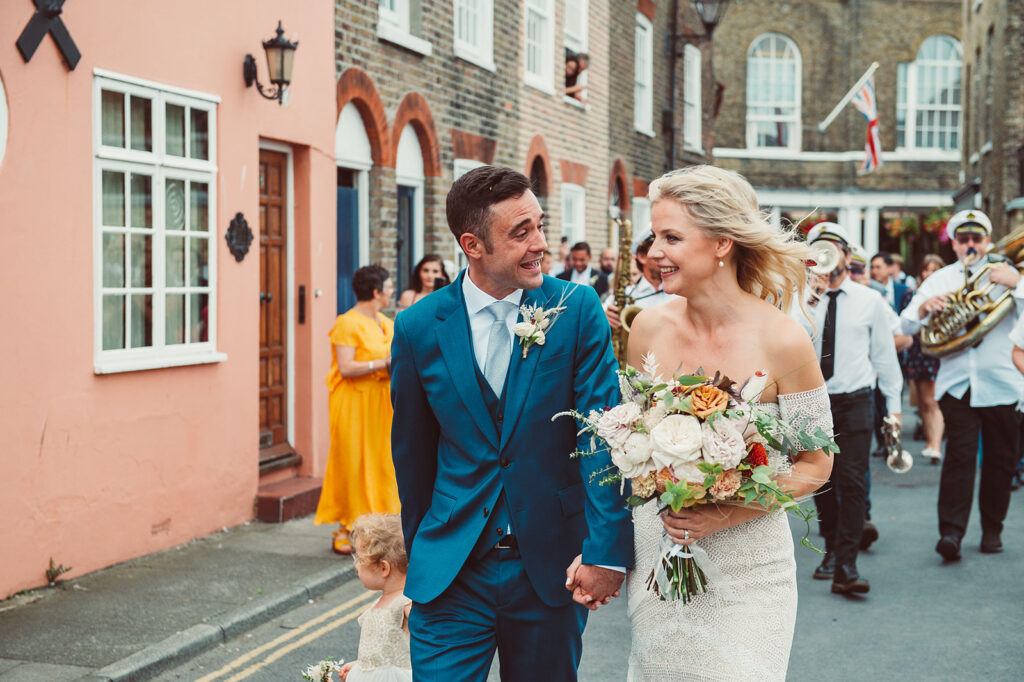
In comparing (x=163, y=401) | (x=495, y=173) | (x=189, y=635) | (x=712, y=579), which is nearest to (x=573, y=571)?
(x=712, y=579)

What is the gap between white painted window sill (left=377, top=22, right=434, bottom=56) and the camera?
12156mm

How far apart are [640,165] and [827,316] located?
51.9ft

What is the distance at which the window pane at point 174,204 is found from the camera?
8927 millimetres

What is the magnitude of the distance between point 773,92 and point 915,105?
16.3 ft

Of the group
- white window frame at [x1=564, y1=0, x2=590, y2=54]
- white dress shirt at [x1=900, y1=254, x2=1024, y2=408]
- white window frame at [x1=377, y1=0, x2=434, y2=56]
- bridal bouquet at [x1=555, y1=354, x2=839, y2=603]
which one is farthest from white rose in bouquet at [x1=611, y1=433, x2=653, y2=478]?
white window frame at [x1=564, y1=0, x2=590, y2=54]

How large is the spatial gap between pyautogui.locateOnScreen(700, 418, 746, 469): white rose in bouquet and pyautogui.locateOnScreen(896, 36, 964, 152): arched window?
139 ft

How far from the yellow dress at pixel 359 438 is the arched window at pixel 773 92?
3688cm

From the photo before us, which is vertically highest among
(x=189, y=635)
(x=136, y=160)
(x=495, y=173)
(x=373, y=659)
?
(x=136, y=160)

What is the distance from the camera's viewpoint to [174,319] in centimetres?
911

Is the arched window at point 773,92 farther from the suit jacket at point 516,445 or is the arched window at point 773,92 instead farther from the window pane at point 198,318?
the suit jacket at point 516,445

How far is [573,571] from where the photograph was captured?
11.1ft

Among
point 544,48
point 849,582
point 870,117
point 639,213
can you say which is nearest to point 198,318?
point 849,582

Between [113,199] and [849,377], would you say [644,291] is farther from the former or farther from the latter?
[113,199]

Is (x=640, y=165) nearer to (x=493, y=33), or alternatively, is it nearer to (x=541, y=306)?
(x=493, y=33)
